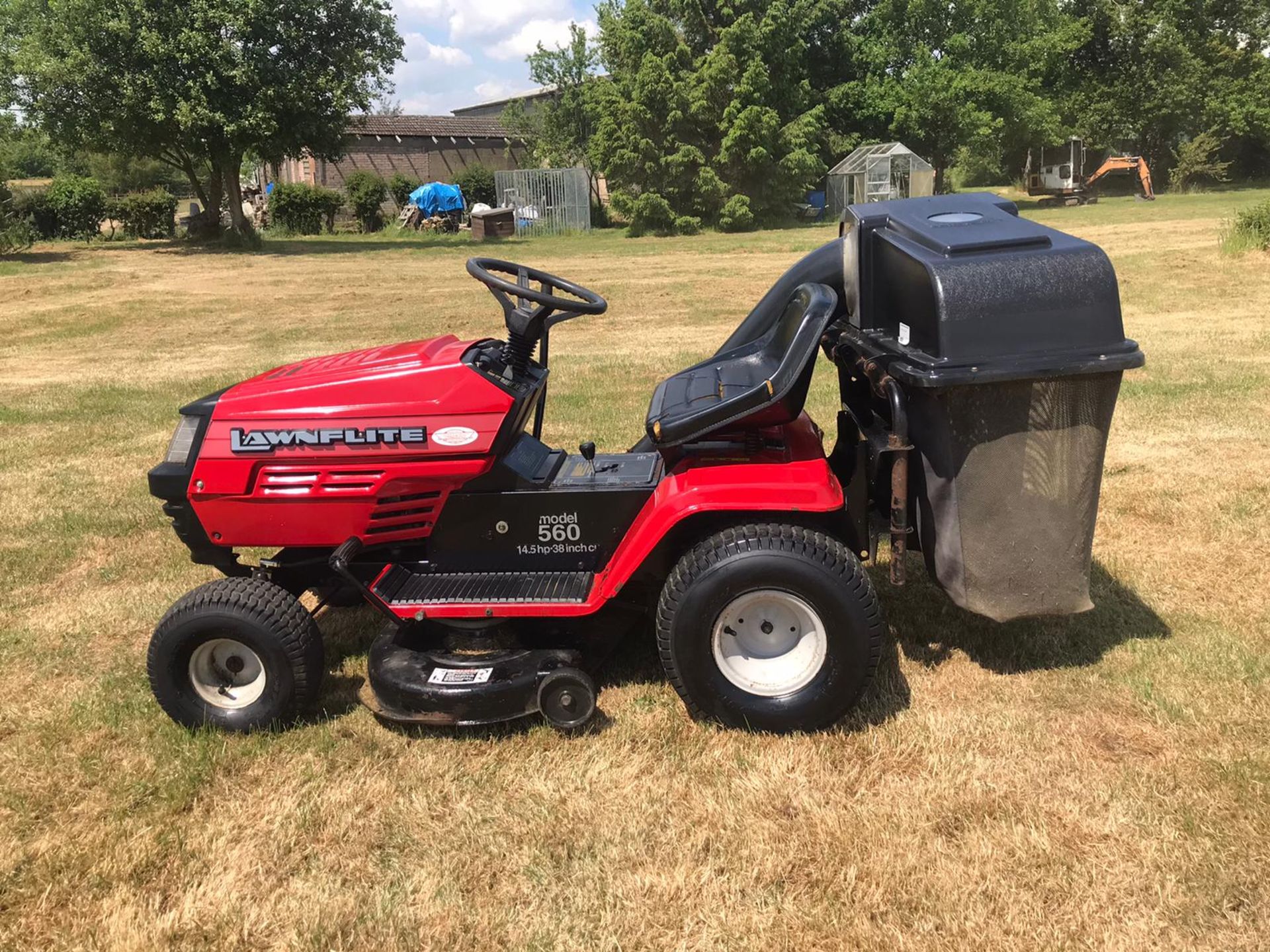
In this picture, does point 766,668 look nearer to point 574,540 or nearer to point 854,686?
point 854,686

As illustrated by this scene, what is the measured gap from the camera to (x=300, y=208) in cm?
2977

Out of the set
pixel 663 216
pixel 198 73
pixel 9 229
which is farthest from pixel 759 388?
pixel 663 216

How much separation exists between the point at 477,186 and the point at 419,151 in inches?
360

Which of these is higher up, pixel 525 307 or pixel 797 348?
pixel 525 307

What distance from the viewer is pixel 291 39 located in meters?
22.1

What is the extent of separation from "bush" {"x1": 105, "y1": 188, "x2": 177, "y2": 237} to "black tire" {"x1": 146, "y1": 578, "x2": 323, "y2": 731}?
1112 inches

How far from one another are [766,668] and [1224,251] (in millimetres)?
13765

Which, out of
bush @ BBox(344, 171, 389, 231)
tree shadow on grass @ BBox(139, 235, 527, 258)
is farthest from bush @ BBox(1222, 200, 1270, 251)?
bush @ BBox(344, 171, 389, 231)

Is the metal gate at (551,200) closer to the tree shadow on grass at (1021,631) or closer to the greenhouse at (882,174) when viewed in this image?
the greenhouse at (882,174)

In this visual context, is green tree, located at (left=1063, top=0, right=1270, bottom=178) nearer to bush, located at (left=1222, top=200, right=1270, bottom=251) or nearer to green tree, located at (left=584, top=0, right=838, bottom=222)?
green tree, located at (left=584, top=0, right=838, bottom=222)

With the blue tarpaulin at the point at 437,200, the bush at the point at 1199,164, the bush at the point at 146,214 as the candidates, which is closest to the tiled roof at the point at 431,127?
the blue tarpaulin at the point at 437,200

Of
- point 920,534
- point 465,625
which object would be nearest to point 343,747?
point 465,625

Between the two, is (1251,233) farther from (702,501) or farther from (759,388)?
(702,501)

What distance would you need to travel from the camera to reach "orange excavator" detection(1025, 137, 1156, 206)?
1388 inches
